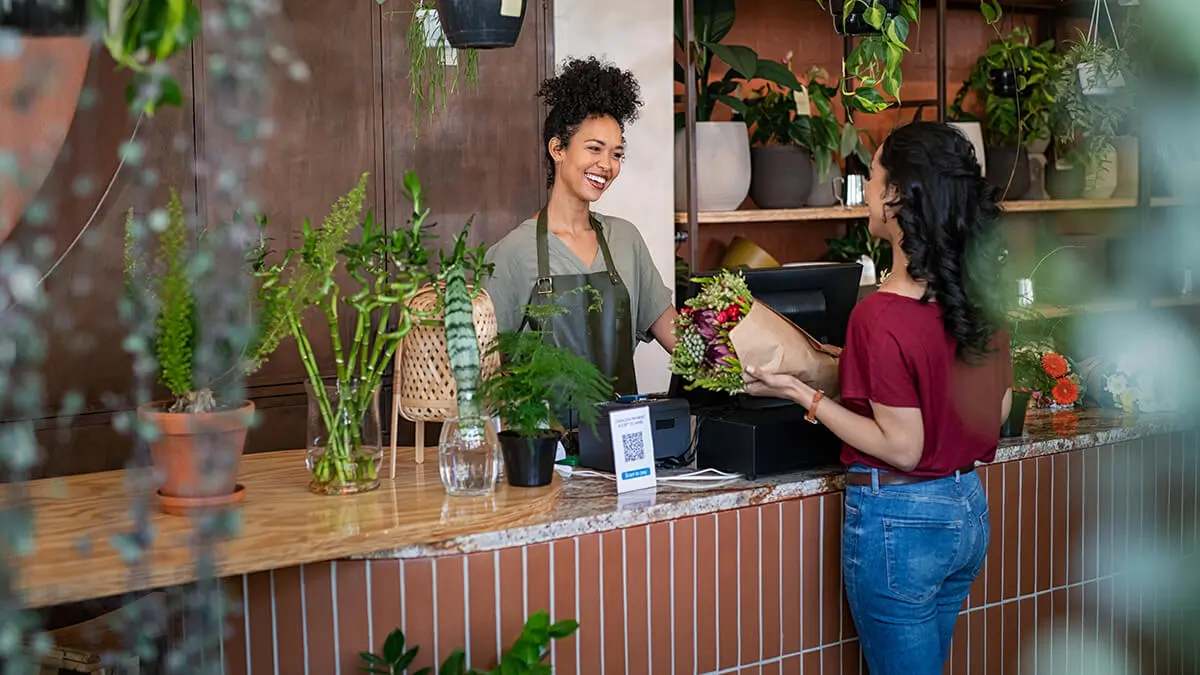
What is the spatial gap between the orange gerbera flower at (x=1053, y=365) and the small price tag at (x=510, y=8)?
5.13ft

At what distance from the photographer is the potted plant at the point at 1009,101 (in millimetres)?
4383

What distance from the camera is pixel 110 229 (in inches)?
118

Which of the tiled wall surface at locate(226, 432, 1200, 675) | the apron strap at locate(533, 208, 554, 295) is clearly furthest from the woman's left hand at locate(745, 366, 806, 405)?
the apron strap at locate(533, 208, 554, 295)

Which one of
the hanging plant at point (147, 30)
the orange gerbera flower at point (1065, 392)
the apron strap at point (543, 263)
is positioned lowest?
the orange gerbera flower at point (1065, 392)

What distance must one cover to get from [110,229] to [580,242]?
1148 mm

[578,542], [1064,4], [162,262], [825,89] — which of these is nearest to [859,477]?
[578,542]

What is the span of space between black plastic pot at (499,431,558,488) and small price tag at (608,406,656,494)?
13 centimetres

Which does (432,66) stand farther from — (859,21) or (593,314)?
(859,21)

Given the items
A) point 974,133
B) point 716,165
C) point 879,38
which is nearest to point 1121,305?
point 879,38

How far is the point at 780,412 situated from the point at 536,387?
552 millimetres

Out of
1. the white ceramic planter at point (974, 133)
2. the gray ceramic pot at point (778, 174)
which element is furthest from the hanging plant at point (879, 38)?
the white ceramic planter at point (974, 133)

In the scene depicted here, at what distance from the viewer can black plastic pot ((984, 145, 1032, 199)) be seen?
4.47 meters

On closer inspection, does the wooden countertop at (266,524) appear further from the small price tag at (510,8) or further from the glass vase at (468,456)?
the small price tag at (510,8)

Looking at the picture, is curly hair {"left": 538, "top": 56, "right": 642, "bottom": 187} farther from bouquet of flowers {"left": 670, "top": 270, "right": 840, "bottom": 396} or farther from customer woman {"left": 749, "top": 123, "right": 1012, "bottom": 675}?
customer woman {"left": 749, "top": 123, "right": 1012, "bottom": 675}
